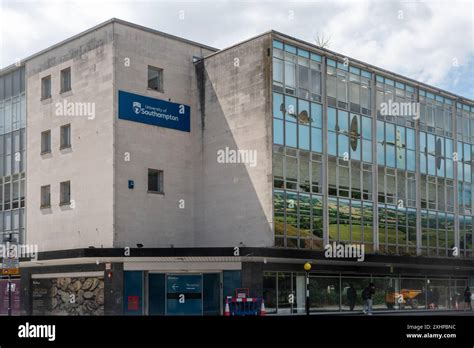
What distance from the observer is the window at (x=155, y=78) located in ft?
128

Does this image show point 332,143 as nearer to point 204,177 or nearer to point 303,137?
point 303,137

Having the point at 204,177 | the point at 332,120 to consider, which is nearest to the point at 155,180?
the point at 204,177

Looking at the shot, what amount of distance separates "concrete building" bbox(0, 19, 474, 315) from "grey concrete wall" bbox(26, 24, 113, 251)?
4.2 inches

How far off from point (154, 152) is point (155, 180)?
5.27 ft

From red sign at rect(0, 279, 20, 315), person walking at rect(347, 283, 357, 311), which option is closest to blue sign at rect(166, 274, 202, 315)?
person walking at rect(347, 283, 357, 311)

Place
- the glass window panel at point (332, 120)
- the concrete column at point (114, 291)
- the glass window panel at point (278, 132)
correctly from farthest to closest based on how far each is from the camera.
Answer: the glass window panel at point (332, 120)
the glass window panel at point (278, 132)
the concrete column at point (114, 291)

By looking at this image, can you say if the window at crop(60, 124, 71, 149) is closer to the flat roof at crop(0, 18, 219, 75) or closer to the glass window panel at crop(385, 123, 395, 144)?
the flat roof at crop(0, 18, 219, 75)

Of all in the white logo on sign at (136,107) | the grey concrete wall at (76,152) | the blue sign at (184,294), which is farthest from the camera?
the white logo on sign at (136,107)

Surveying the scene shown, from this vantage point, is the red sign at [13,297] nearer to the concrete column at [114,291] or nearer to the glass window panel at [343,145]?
the concrete column at [114,291]

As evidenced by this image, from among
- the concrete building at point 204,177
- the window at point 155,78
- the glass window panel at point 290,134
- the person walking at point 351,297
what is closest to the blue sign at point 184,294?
the concrete building at point 204,177

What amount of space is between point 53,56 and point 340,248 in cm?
2021

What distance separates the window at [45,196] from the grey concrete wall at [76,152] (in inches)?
11.4

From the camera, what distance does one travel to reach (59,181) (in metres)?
39.9
